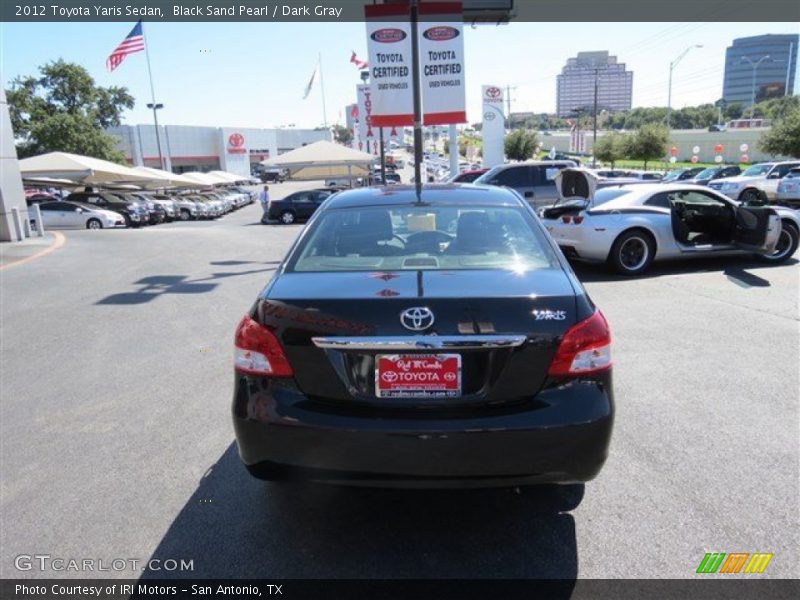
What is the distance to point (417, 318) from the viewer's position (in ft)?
8.21

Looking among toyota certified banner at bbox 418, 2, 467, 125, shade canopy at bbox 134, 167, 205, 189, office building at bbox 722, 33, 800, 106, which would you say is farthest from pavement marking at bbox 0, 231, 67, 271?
office building at bbox 722, 33, 800, 106

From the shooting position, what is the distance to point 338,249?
3.43 m

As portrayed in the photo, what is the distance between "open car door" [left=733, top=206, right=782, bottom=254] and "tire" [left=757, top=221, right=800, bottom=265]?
62 cm

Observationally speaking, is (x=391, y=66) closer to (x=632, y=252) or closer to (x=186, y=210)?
(x=632, y=252)

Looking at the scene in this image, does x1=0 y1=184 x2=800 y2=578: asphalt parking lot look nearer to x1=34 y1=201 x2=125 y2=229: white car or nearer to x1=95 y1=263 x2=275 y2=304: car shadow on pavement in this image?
x1=95 y1=263 x2=275 y2=304: car shadow on pavement

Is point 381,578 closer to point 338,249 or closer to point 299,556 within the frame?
point 299,556

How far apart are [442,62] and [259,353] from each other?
360 inches

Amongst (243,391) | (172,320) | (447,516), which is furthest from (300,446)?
(172,320)

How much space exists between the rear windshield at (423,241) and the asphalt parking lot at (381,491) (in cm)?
125

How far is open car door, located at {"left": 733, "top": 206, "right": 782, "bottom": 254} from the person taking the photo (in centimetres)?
885

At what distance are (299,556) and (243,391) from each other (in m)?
0.80

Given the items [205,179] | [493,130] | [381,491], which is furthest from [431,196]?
[205,179]

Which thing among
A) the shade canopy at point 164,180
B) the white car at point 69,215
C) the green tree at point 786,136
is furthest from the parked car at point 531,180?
the shade canopy at point 164,180

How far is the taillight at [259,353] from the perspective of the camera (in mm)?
2631
